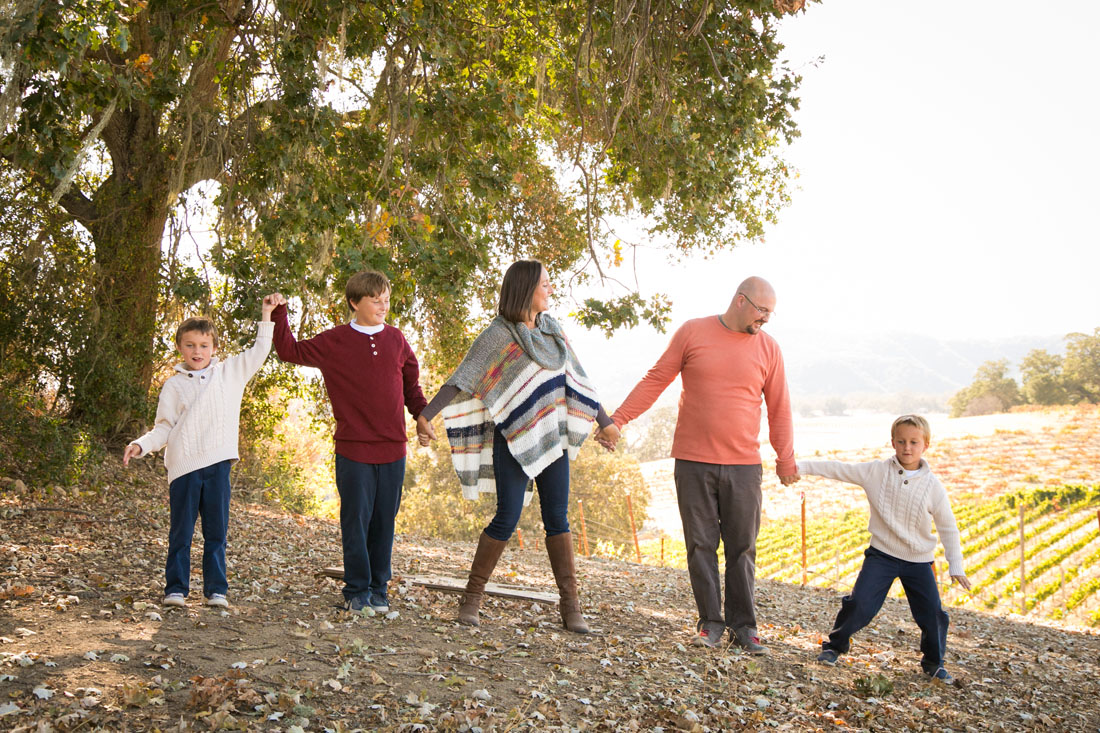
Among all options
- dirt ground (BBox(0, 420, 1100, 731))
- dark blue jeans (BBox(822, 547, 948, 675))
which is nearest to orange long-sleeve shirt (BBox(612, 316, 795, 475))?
dark blue jeans (BBox(822, 547, 948, 675))

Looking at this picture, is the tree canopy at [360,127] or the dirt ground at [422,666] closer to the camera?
the dirt ground at [422,666]

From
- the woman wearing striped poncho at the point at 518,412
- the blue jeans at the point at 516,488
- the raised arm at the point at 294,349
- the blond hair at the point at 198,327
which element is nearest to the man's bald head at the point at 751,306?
the woman wearing striped poncho at the point at 518,412

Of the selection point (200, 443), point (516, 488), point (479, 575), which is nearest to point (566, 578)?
point (479, 575)

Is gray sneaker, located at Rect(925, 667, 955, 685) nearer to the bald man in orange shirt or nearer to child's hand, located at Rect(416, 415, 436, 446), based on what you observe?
the bald man in orange shirt

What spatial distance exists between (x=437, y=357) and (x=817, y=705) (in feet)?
29.0

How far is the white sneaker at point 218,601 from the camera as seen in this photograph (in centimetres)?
425

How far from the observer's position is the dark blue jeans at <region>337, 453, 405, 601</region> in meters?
4.21

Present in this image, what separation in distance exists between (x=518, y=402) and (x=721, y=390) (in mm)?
1105

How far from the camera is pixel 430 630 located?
166 inches

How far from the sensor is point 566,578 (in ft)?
14.6

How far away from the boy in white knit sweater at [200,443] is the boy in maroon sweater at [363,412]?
34cm

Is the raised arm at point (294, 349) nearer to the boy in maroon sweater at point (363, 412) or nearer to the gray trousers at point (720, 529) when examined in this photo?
the boy in maroon sweater at point (363, 412)

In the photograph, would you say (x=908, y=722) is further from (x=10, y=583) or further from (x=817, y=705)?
(x=10, y=583)

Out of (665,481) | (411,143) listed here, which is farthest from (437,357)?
(665,481)
